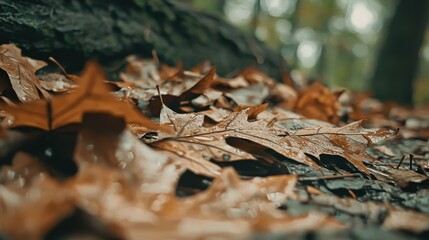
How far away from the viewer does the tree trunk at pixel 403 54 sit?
4.34m

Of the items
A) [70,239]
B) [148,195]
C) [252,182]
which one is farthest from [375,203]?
[70,239]

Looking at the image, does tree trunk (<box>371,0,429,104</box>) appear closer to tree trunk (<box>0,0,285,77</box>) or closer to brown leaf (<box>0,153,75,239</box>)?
tree trunk (<box>0,0,285,77</box>)

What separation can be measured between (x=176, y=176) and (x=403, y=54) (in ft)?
15.3

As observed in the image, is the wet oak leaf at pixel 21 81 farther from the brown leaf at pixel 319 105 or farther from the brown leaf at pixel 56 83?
the brown leaf at pixel 319 105

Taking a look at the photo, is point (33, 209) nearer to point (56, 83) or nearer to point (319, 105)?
point (56, 83)

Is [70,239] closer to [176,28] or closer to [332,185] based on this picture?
[332,185]

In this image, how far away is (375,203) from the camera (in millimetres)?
780

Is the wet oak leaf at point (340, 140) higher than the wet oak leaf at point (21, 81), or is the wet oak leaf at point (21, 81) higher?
the wet oak leaf at point (340, 140)

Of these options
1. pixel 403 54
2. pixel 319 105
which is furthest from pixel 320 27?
pixel 319 105

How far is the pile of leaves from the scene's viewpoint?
48 cm

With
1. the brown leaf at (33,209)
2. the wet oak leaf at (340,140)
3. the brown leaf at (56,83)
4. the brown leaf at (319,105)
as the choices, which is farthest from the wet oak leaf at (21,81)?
the brown leaf at (319,105)

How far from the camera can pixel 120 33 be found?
1888 millimetres

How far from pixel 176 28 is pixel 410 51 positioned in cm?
361

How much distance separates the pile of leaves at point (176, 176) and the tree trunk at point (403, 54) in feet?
11.6
